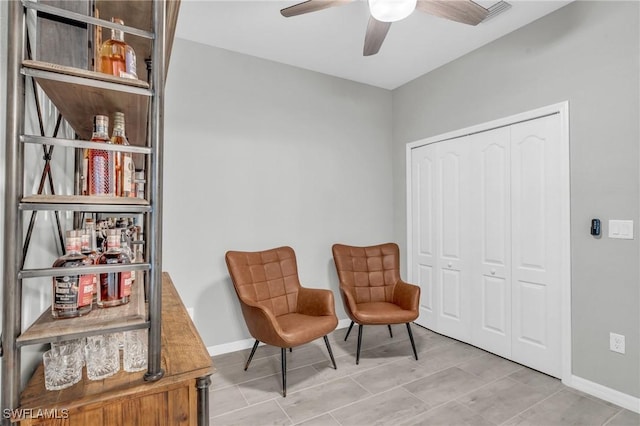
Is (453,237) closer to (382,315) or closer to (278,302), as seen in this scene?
(382,315)

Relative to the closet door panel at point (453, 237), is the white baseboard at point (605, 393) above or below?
below

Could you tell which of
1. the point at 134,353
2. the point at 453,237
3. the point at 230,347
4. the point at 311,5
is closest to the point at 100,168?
the point at 134,353

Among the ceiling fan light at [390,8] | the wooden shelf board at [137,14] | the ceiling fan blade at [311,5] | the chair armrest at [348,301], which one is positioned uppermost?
the ceiling fan blade at [311,5]

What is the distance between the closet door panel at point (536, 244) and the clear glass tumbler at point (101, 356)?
2835mm

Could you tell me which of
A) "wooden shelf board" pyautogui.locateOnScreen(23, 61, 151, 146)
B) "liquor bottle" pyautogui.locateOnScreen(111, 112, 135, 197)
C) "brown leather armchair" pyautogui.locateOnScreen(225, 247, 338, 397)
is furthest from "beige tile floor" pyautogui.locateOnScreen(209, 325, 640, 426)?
"wooden shelf board" pyautogui.locateOnScreen(23, 61, 151, 146)

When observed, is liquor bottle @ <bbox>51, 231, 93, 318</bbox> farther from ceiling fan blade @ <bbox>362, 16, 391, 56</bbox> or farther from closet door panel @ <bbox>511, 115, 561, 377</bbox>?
closet door panel @ <bbox>511, 115, 561, 377</bbox>

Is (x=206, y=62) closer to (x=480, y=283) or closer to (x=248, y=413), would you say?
(x=248, y=413)

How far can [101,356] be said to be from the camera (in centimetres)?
90

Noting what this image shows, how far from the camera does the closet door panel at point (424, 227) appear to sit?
351 centimetres

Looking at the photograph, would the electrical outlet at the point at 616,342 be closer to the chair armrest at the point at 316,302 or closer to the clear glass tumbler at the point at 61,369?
the chair armrest at the point at 316,302

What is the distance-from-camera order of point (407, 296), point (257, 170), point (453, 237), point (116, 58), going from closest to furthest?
1. point (116, 58)
2. point (407, 296)
3. point (257, 170)
4. point (453, 237)

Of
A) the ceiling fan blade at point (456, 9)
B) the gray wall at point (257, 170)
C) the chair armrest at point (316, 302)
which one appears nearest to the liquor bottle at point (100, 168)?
the ceiling fan blade at point (456, 9)

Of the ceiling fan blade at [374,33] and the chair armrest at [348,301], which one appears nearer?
the ceiling fan blade at [374,33]

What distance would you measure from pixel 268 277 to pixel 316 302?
473mm
